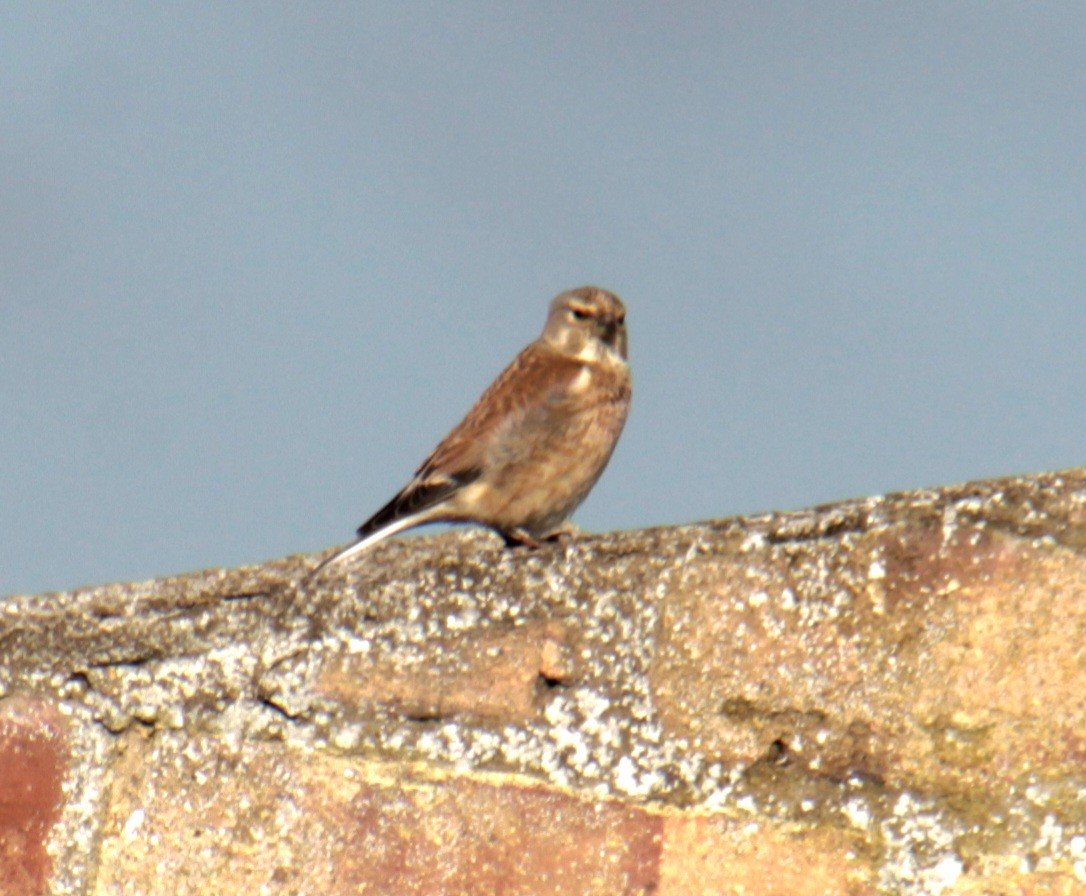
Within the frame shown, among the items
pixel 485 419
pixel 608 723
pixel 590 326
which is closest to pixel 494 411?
pixel 485 419

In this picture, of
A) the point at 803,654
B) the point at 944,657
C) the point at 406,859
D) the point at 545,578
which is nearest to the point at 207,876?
the point at 406,859

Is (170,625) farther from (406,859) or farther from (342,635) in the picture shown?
(406,859)

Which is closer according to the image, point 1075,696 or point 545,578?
point 1075,696

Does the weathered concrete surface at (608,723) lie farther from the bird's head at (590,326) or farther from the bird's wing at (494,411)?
the bird's head at (590,326)

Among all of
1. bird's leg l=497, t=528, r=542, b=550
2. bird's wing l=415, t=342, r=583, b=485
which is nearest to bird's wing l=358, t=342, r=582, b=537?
bird's wing l=415, t=342, r=583, b=485

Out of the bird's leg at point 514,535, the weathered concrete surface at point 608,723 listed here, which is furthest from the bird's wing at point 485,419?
the weathered concrete surface at point 608,723

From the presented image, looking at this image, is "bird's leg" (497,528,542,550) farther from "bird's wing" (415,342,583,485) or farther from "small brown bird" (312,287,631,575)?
"bird's wing" (415,342,583,485)

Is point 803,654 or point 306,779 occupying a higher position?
point 803,654
